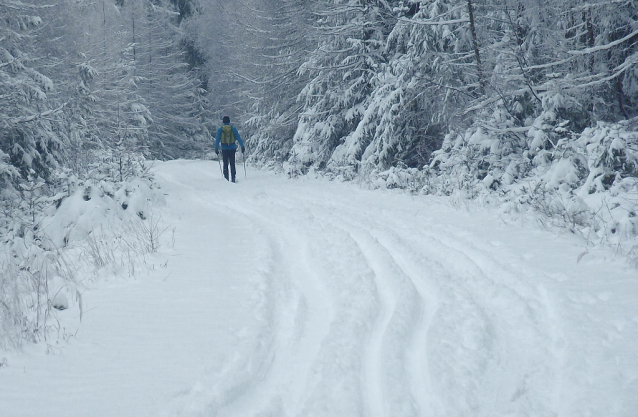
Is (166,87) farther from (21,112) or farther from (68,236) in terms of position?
(68,236)

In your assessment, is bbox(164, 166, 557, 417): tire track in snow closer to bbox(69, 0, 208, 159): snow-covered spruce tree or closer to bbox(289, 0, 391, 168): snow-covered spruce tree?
bbox(289, 0, 391, 168): snow-covered spruce tree

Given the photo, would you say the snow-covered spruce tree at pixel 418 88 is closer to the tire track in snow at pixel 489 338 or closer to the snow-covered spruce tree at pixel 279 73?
the snow-covered spruce tree at pixel 279 73

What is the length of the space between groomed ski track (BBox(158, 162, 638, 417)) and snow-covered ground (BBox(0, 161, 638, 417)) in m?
0.02

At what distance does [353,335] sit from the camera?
4.01 metres

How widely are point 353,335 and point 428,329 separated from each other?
0.65m

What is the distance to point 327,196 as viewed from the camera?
1159 cm

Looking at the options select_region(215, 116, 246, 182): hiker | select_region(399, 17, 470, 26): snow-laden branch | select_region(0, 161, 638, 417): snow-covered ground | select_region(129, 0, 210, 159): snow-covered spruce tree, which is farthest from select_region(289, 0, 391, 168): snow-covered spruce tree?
select_region(129, 0, 210, 159): snow-covered spruce tree

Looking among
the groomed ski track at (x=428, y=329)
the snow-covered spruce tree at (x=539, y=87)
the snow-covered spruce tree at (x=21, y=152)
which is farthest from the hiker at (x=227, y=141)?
the groomed ski track at (x=428, y=329)

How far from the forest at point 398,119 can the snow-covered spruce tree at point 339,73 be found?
65 millimetres

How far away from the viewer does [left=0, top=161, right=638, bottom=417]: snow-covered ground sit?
3.12 m

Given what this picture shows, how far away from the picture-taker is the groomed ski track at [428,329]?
313cm

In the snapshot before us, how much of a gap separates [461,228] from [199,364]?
5047 millimetres

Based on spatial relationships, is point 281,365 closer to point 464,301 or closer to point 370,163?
point 464,301

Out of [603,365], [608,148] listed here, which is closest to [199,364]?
[603,365]
